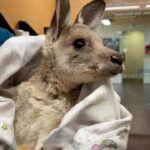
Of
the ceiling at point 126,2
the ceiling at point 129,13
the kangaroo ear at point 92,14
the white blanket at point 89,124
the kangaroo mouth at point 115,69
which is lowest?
the ceiling at point 129,13

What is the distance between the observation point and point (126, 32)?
780 centimetres

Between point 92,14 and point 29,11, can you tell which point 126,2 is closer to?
point 29,11

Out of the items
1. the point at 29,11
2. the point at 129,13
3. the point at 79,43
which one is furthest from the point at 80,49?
the point at 129,13

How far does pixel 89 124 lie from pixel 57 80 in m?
0.14

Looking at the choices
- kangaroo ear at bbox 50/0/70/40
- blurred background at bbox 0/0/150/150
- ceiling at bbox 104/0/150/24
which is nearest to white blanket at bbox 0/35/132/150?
kangaroo ear at bbox 50/0/70/40

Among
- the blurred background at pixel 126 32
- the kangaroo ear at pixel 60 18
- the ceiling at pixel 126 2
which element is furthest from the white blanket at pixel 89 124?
the ceiling at pixel 126 2

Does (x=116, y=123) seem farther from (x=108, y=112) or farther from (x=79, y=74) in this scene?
(x=79, y=74)

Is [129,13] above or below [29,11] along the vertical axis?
below

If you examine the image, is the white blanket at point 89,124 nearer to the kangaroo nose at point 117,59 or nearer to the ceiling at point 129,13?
the kangaroo nose at point 117,59

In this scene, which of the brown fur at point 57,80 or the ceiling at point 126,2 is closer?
the brown fur at point 57,80

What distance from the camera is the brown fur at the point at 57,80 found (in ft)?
2.48

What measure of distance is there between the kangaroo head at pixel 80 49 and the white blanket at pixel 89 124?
4 cm

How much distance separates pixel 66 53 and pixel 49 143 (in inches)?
9.0

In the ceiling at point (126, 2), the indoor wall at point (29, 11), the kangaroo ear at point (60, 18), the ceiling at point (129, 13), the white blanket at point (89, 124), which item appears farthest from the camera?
the ceiling at point (129, 13)
